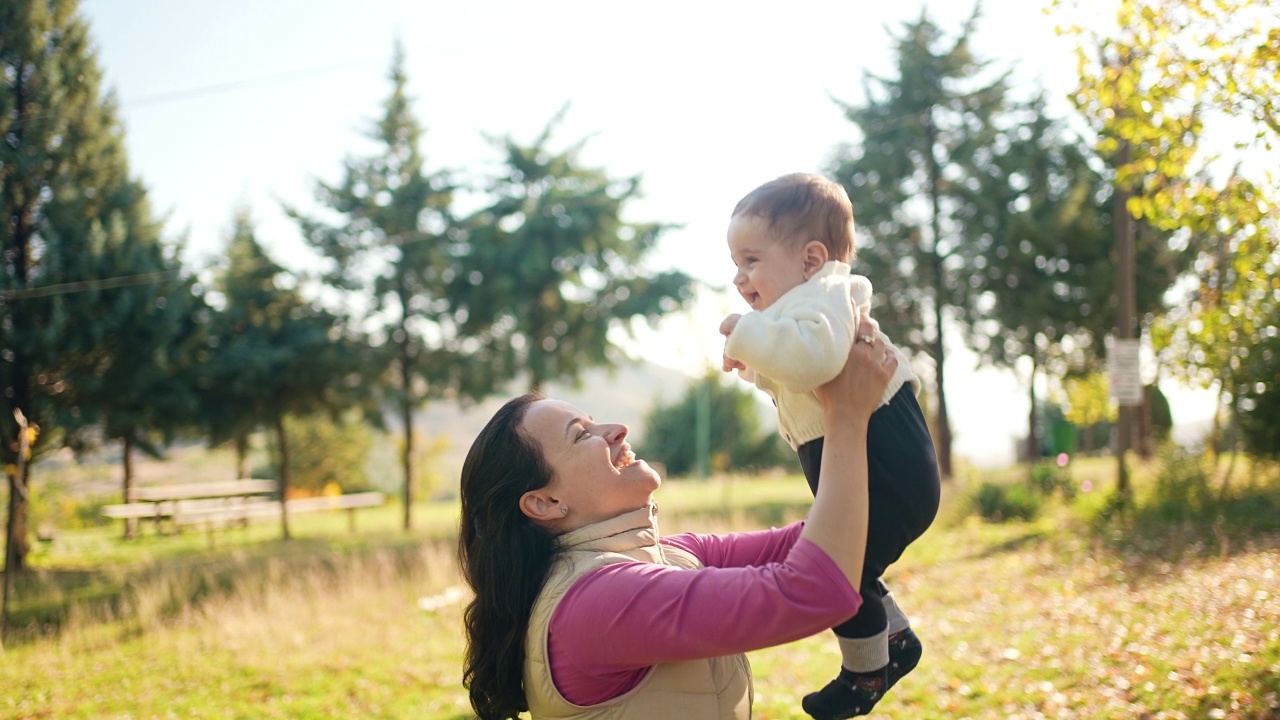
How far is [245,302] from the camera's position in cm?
2120

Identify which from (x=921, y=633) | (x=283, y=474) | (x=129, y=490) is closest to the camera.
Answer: (x=921, y=633)

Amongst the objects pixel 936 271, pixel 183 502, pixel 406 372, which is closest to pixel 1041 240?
pixel 936 271

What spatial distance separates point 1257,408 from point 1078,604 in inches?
247

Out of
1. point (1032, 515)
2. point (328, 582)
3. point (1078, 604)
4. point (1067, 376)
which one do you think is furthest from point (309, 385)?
point (1067, 376)

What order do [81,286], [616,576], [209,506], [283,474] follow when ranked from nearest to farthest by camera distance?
[616,576], [81,286], [209,506], [283,474]

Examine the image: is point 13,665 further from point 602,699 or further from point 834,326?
point 834,326

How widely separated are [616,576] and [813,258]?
0.82m

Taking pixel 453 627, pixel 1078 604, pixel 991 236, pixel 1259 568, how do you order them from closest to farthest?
1. pixel 1259 568
2. pixel 1078 604
3. pixel 453 627
4. pixel 991 236

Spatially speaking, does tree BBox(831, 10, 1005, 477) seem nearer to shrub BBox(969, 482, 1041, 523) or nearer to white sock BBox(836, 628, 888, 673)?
shrub BBox(969, 482, 1041, 523)

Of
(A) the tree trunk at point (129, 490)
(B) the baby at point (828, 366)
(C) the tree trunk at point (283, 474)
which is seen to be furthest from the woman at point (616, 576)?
(C) the tree trunk at point (283, 474)

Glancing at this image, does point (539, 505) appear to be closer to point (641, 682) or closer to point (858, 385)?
point (641, 682)

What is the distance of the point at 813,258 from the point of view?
7.04 feet

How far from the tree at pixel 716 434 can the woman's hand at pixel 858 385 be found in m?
37.8

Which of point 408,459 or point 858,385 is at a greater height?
point 858,385
